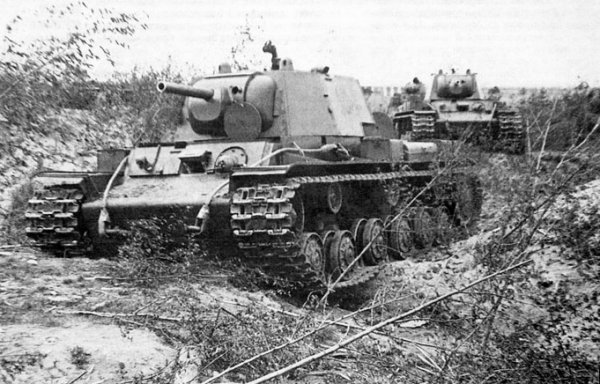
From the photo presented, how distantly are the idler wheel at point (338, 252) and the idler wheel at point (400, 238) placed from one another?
1.60m

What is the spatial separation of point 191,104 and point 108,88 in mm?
2854

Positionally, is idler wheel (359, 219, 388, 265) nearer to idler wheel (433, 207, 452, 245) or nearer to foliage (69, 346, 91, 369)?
idler wheel (433, 207, 452, 245)

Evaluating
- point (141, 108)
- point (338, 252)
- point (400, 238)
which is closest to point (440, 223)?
point (400, 238)

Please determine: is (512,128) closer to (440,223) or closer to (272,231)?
(440,223)

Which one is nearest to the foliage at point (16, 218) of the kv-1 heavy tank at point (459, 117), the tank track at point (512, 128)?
the kv-1 heavy tank at point (459, 117)

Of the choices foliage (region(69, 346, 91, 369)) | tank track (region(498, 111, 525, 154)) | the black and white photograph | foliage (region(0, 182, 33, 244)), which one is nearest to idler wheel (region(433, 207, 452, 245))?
the black and white photograph

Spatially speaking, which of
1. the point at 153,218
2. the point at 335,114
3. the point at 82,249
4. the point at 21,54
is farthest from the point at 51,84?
the point at 335,114

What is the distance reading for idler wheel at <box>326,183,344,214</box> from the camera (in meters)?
8.71

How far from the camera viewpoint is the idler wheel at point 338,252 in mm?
8836

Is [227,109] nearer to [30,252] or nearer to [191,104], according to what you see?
[191,104]

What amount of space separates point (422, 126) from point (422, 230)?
25.6 feet

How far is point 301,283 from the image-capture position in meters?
7.87

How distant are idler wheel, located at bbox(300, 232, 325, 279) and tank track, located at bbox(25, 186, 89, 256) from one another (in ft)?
8.75

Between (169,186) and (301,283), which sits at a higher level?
(169,186)
